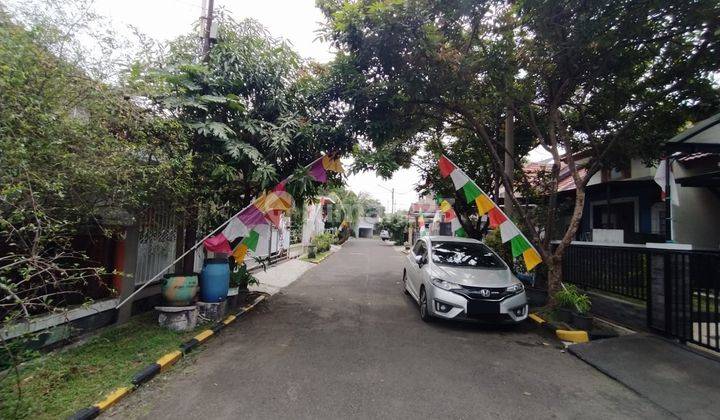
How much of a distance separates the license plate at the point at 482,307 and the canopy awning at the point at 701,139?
382 centimetres

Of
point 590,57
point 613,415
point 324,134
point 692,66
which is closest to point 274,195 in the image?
point 324,134

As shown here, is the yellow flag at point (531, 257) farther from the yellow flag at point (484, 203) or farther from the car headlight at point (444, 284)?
the car headlight at point (444, 284)

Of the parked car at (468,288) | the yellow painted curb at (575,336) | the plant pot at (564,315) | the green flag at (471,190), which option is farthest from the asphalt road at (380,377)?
the green flag at (471,190)

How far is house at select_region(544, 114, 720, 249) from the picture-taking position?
8.55 meters

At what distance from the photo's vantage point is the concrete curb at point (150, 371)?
3.33 metres

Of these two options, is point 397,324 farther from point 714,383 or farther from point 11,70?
point 11,70

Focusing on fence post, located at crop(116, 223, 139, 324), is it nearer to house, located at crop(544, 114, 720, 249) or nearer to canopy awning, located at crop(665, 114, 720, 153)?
canopy awning, located at crop(665, 114, 720, 153)

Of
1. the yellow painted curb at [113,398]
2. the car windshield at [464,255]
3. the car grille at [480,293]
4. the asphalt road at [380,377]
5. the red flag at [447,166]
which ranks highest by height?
the red flag at [447,166]

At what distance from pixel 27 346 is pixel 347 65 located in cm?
660

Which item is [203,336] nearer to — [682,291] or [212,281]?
[212,281]

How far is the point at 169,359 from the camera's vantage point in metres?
4.62

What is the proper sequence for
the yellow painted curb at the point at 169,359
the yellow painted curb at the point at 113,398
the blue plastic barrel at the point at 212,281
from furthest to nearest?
1. the blue plastic barrel at the point at 212,281
2. the yellow painted curb at the point at 169,359
3. the yellow painted curb at the point at 113,398

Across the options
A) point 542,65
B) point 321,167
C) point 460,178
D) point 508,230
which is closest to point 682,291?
point 508,230

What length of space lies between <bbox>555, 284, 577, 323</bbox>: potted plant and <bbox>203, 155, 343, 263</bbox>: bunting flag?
204 inches
